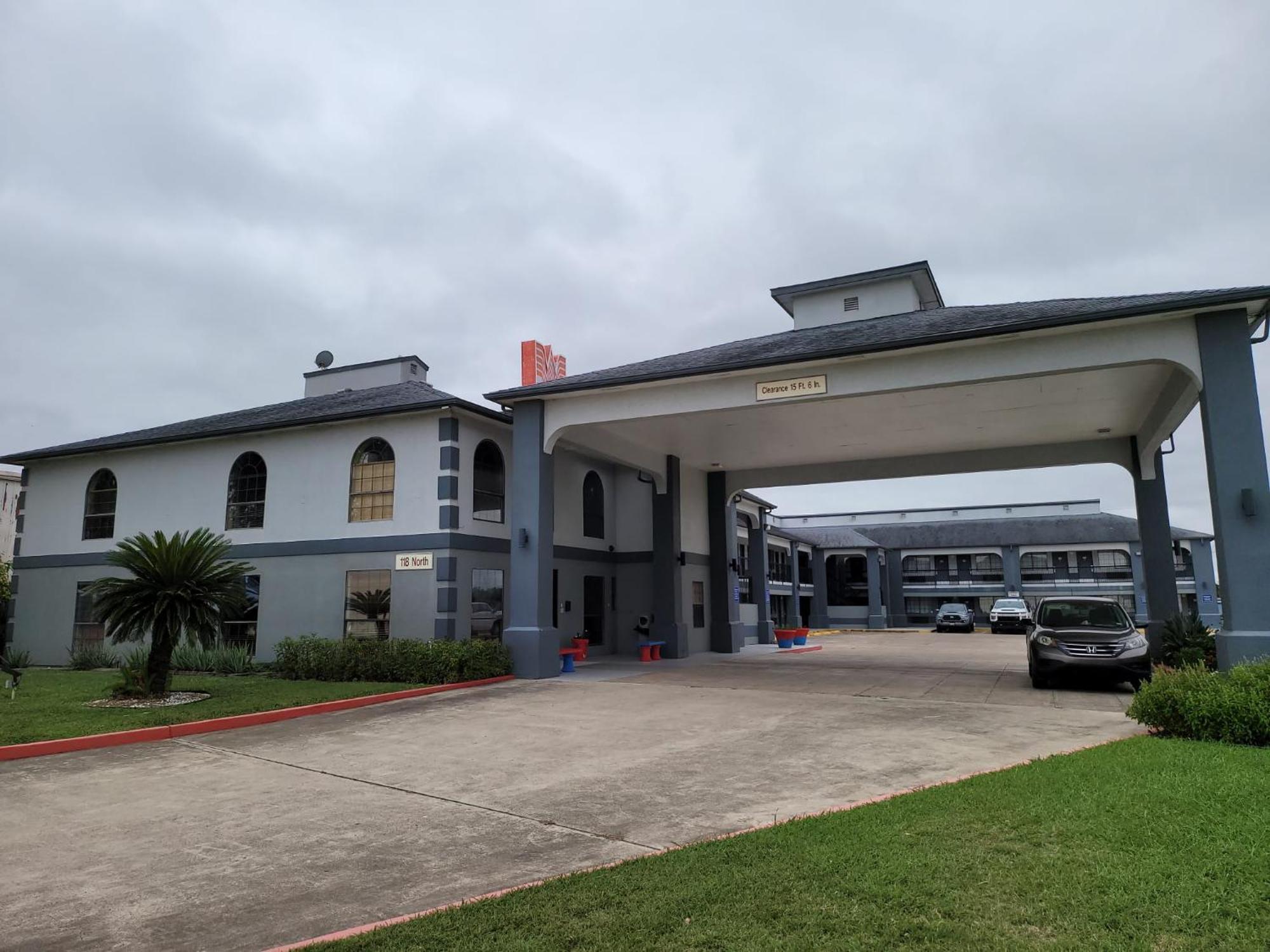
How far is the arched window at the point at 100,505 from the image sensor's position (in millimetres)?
21531

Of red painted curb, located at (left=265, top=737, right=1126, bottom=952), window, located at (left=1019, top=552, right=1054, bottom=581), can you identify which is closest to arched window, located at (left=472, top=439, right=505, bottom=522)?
red painted curb, located at (left=265, top=737, right=1126, bottom=952)

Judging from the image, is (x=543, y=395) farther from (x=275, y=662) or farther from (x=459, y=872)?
(x=459, y=872)

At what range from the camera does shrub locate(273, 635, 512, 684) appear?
592 inches

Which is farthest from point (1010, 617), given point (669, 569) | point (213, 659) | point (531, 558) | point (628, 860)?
point (628, 860)

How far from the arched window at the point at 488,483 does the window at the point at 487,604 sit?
121 centimetres

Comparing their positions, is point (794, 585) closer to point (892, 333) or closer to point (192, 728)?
point (892, 333)

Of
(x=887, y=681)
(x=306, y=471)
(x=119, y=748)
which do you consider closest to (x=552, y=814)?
(x=119, y=748)

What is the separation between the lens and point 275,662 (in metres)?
17.1

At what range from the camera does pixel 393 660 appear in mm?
15344

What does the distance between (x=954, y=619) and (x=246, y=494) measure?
1455 inches

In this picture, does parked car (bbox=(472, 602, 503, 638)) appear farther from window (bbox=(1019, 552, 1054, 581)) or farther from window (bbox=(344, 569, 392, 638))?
window (bbox=(1019, 552, 1054, 581))

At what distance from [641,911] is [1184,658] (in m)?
13.3

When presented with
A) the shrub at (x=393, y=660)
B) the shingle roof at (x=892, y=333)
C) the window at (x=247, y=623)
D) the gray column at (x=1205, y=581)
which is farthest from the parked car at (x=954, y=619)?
the window at (x=247, y=623)

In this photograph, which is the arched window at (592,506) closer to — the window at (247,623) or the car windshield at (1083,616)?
the window at (247,623)
